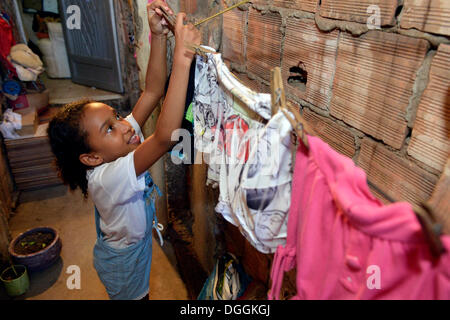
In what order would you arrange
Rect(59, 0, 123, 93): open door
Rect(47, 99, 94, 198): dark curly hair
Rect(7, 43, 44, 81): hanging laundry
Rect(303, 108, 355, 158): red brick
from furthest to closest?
Rect(59, 0, 123, 93): open door
Rect(7, 43, 44, 81): hanging laundry
Rect(47, 99, 94, 198): dark curly hair
Rect(303, 108, 355, 158): red brick

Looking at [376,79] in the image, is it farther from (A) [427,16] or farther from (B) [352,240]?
(B) [352,240]

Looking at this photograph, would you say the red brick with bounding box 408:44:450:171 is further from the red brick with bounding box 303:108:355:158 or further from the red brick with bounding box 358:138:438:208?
the red brick with bounding box 303:108:355:158

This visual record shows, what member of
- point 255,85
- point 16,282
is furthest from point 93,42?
point 255,85

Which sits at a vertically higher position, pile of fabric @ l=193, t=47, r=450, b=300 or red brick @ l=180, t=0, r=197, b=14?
red brick @ l=180, t=0, r=197, b=14

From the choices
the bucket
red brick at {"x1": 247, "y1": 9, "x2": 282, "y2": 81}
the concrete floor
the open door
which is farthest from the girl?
the open door

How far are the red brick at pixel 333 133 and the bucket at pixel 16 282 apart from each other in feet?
7.72

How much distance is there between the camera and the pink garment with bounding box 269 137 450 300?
411 millimetres

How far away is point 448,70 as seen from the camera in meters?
0.58

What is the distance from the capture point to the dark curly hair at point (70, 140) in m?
1.23

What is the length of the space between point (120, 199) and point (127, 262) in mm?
424

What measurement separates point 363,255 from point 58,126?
1275 mm

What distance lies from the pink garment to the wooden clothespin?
30mm
